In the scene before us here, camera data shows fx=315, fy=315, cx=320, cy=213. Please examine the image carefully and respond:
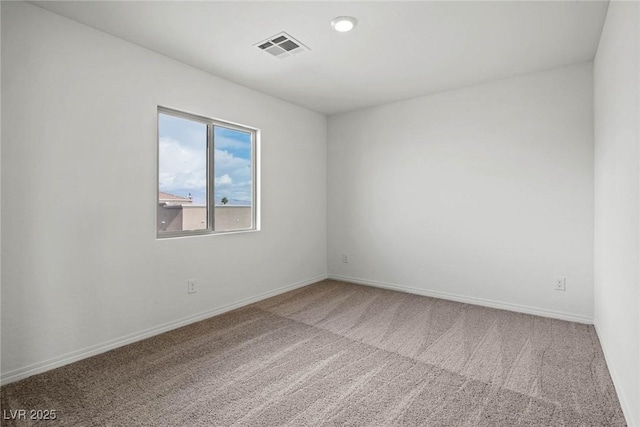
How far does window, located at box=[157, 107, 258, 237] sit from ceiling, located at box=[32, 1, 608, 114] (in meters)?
0.60

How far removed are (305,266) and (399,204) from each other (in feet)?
5.12

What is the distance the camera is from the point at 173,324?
2930 millimetres

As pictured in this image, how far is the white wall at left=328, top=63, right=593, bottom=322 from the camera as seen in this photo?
3.05 m

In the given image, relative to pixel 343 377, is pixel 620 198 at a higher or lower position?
higher

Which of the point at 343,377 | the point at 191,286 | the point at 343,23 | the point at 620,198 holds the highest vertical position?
the point at 343,23

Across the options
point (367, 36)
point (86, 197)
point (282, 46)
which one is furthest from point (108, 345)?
point (367, 36)

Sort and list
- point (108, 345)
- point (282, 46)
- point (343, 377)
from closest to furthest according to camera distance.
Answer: point (343, 377) < point (108, 345) < point (282, 46)

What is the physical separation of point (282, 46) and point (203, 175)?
59.8 inches

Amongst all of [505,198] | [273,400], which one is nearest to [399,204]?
[505,198]

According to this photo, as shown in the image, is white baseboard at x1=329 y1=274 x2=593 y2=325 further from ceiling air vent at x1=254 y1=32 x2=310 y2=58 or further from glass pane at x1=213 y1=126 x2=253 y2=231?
ceiling air vent at x1=254 y1=32 x2=310 y2=58

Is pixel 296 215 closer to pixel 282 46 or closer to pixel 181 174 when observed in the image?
pixel 181 174

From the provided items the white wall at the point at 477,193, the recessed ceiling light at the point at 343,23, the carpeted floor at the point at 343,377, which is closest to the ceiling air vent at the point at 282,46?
the recessed ceiling light at the point at 343,23

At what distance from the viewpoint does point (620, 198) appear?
6.09ft

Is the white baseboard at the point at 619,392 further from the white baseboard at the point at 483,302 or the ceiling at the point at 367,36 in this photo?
the ceiling at the point at 367,36
